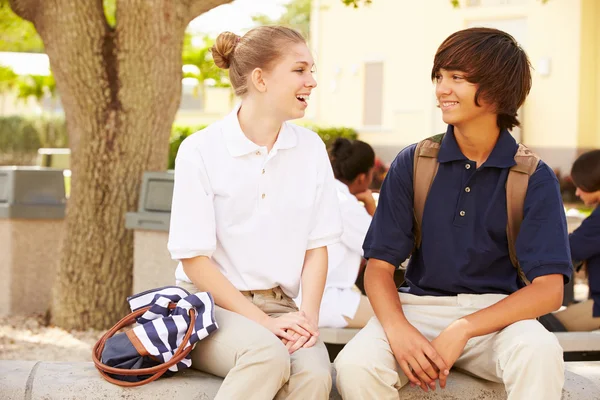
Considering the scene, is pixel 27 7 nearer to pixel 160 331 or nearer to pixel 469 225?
pixel 160 331

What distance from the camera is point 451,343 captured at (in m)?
3.08

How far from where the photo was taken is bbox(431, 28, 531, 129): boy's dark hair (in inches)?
130

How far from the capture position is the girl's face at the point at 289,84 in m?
3.50

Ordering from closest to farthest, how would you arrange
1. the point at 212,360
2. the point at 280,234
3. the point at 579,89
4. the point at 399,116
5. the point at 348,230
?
the point at 212,360 < the point at 280,234 < the point at 348,230 < the point at 579,89 < the point at 399,116

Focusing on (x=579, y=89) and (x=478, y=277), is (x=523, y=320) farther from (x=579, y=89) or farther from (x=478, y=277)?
(x=579, y=89)

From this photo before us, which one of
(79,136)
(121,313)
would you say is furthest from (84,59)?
(121,313)

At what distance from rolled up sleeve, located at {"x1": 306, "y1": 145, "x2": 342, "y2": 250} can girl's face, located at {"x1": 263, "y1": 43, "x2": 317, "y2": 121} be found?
0.24m

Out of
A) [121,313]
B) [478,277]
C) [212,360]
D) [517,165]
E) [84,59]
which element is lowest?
[121,313]

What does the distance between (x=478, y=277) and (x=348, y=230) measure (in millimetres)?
1561

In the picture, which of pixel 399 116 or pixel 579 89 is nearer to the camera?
pixel 579 89

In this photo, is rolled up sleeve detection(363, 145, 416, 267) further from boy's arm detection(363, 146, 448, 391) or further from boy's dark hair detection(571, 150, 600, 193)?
boy's dark hair detection(571, 150, 600, 193)

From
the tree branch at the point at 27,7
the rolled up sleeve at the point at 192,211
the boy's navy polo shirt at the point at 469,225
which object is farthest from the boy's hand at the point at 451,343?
the tree branch at the point at 27,7

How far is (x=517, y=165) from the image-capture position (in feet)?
10.9

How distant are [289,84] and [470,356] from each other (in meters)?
1.23
